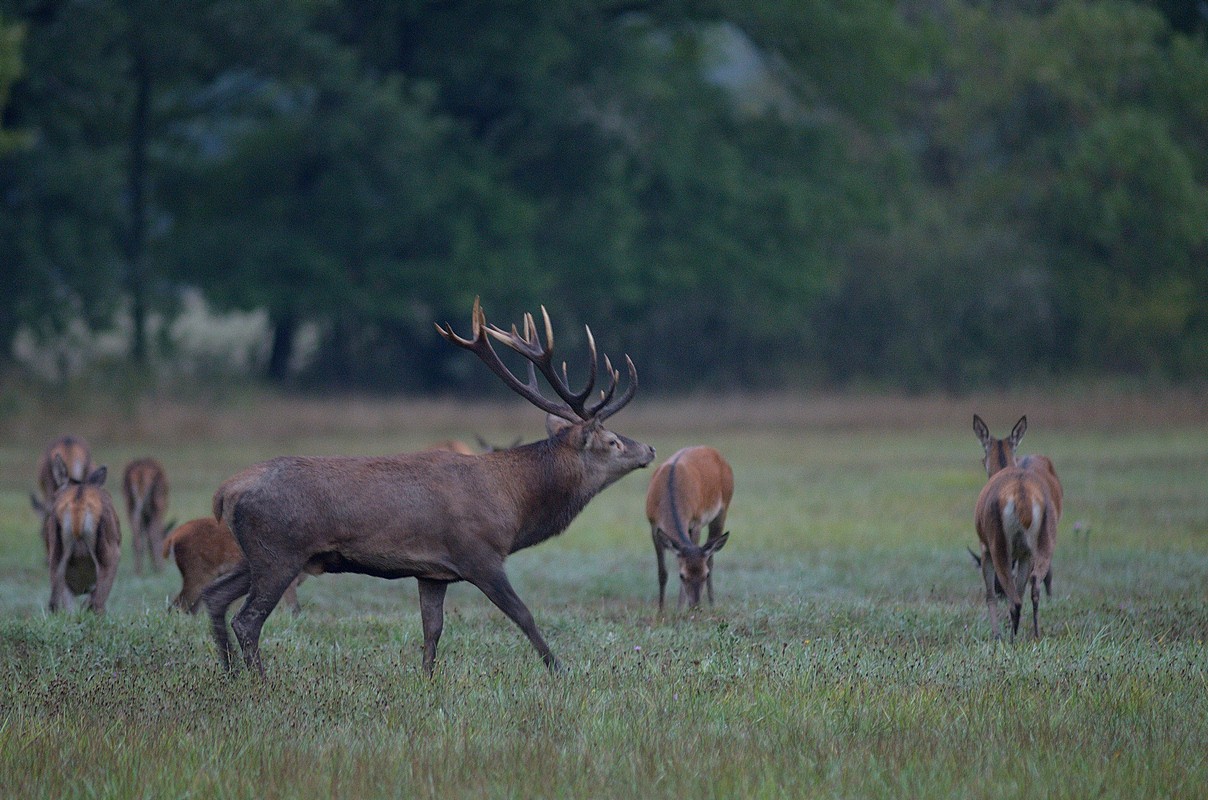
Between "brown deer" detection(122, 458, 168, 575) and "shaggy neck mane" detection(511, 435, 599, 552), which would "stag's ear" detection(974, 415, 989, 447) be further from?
"brown deer" detection(122, 458, 168, 575)

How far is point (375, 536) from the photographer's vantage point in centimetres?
795

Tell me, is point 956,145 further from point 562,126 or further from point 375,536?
point 375,536

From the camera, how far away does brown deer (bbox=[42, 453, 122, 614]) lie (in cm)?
1015

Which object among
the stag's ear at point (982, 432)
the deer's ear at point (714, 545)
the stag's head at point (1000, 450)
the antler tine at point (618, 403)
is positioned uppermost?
the antler tine at point (618, 403)

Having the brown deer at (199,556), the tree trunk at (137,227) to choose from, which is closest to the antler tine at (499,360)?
the brown deer at (199,556)

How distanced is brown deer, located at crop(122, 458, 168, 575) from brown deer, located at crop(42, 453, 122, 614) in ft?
9.92

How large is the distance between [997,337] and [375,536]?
1220 inches

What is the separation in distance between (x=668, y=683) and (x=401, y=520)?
1636 mm

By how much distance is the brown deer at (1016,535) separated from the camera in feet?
29.8

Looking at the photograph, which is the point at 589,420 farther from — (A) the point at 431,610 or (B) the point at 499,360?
(A) the point at 431,610


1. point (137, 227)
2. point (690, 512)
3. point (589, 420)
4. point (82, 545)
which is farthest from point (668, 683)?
point (137, 227)

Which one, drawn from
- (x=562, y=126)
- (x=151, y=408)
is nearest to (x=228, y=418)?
(x=151, y=408)

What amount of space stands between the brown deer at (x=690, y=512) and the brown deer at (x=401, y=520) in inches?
72.3

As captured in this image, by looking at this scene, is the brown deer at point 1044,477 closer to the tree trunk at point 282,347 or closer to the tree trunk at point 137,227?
the tree trunk at point 137,227
